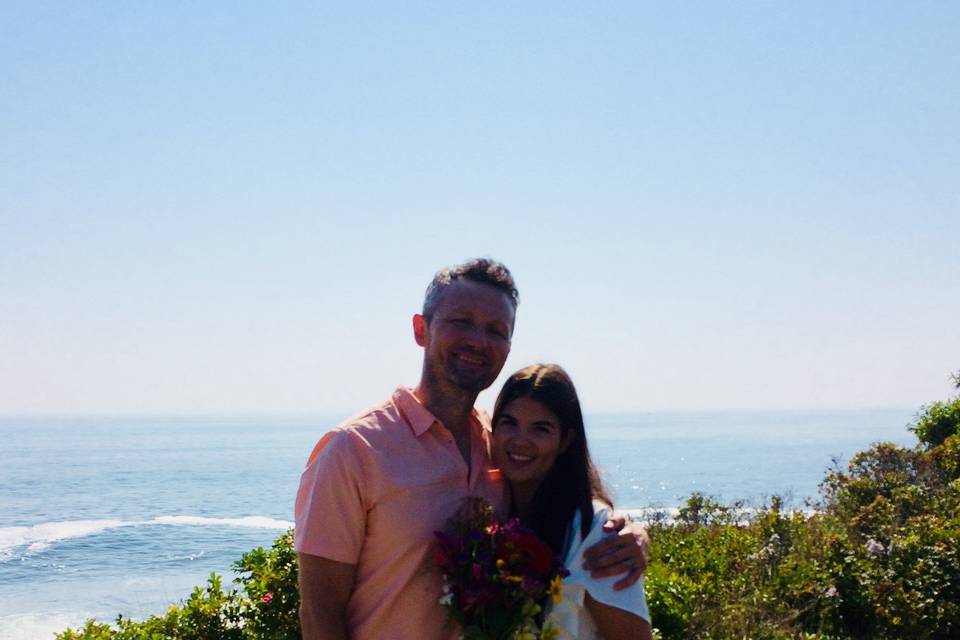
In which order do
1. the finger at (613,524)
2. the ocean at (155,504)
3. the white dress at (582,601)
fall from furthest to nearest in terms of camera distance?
the ocean at (155,504) → the finger at (613,524) → the white dress at (582,601)

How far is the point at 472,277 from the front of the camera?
346 cm

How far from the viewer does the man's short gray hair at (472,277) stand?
3.47 meters

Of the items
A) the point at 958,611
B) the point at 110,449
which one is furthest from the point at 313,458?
the point at 110,449

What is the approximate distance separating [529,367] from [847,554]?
20.0ft

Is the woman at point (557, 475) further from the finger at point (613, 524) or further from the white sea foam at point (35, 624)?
the white sea foam at point (35, 624)

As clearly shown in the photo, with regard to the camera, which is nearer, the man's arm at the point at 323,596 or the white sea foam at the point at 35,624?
the man's arm at the point at 323,596

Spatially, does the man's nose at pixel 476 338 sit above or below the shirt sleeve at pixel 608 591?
above

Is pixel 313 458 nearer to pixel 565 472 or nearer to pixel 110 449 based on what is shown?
pixel 565 472

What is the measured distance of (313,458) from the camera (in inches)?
123

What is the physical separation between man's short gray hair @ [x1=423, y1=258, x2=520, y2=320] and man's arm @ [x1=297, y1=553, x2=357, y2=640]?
100 centimetres

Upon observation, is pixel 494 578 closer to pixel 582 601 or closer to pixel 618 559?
pixel 582 601

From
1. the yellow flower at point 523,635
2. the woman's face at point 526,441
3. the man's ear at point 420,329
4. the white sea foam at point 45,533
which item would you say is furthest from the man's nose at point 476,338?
the white sea foam at point 45,533

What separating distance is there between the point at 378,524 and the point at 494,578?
0.43 meters

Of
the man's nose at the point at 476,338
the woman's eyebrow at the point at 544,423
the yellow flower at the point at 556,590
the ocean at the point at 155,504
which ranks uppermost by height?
the man's nose at the point at 476,338
